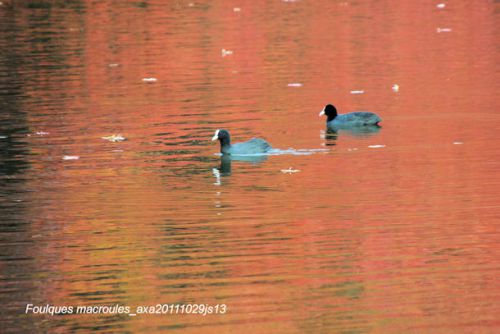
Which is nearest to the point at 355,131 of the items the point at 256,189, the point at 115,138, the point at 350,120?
the point at 350,120

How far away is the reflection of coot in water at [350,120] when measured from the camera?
23016mm

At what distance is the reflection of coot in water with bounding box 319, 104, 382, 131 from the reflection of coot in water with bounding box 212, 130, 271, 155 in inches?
121

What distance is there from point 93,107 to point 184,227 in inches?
476

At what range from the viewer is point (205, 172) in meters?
19.1

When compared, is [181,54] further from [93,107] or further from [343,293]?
[343,293]

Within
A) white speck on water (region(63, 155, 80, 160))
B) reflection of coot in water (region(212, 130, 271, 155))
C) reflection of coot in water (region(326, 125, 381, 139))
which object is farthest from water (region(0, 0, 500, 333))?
reflection of coot in water (region(212, 130, 271, 155))

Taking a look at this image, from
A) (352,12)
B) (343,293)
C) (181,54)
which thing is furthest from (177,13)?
(343,293)

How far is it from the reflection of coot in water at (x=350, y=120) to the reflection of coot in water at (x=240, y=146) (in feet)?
10.1

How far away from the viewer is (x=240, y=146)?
800 inches

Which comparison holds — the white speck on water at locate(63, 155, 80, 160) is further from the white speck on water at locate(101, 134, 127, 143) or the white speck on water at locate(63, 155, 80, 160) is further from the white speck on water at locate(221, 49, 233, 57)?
the white speck on water at locate(221, 49, 233, 57)

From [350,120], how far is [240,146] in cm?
371

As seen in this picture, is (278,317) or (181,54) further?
(181,54)

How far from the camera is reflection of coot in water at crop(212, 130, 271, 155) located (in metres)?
20.2

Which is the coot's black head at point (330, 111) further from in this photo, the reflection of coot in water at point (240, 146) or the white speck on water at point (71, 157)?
the white speck on water at point (71, 157)
